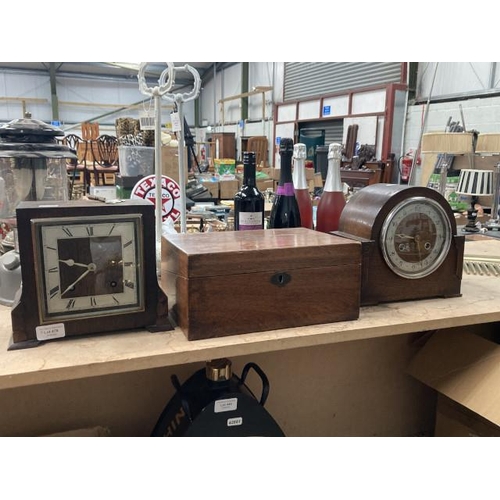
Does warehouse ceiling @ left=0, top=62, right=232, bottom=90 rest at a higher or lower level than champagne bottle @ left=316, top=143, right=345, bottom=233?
higher

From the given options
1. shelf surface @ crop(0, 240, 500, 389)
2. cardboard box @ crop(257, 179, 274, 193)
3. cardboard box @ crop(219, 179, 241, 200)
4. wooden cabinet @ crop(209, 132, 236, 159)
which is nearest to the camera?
shelf surface @ crop(0, 240, 500, 389)

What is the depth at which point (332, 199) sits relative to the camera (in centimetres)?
126

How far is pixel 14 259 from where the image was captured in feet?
3.15

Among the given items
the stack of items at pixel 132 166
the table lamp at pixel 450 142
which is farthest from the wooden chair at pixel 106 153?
the table lamp at pixel 450 142

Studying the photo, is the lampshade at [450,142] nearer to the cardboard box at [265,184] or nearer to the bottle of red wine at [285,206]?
the cardboard box at [265,184]

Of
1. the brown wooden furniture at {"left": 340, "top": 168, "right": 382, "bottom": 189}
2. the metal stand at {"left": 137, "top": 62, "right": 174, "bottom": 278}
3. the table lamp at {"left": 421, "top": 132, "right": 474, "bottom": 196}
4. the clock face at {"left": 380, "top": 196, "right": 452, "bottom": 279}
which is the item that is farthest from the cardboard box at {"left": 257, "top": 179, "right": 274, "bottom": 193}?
the clock face at {"left": 380, "top": 196, "right": 452, "bottom": 279}

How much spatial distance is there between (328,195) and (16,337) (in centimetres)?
82

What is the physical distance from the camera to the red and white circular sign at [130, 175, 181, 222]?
4.12ft

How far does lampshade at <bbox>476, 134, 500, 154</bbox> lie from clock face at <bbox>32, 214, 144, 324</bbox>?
2.86 meters

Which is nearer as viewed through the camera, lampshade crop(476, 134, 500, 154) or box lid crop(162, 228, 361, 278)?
box lid crop(162, 228, 361, 278)

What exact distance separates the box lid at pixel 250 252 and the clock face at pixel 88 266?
0.09m

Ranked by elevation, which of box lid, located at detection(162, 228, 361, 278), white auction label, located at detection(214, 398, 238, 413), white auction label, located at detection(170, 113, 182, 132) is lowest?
white auction label, located at detection(214, 398, 238, 413)

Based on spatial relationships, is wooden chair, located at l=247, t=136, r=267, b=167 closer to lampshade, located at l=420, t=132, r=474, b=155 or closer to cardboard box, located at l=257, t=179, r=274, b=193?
cardboard box, located at l=257, t=179, r=274, b=193

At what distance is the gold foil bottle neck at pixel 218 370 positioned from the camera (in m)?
1.11
